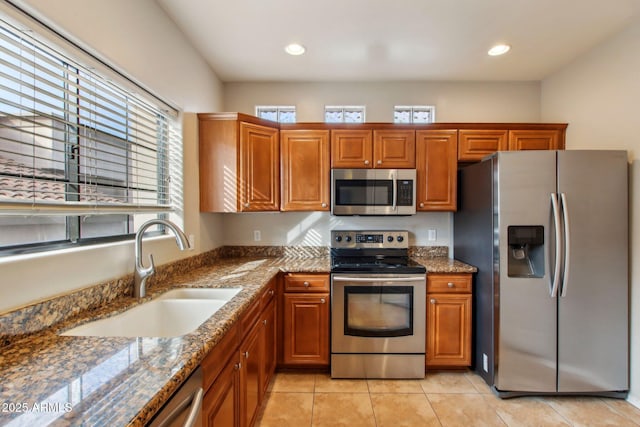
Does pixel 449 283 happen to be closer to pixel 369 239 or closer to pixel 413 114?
pixel 369 239

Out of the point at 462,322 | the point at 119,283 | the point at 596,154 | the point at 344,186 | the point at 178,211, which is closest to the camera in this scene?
the point at 119,283

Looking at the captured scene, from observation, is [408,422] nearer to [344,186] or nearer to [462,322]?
[462,322]

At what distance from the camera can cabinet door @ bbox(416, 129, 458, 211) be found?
267 centimetres

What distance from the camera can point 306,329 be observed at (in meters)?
2.41

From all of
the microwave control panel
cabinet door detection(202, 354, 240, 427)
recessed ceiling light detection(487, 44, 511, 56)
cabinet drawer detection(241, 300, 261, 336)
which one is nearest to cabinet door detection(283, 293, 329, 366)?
cabinet drawer detection(241, 300, 261, 336)

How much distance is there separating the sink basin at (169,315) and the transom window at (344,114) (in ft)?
6.80

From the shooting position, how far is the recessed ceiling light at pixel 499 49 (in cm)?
236

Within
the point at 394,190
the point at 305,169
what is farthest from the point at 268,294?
the point at 394,190

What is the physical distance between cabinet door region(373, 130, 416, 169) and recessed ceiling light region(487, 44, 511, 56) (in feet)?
2.91

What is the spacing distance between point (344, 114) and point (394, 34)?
97 centimetres

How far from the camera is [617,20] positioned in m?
2.04

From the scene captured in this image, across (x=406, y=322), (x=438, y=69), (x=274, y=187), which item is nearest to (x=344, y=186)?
(x=274, y=187)

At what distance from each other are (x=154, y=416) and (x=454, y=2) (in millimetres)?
2558

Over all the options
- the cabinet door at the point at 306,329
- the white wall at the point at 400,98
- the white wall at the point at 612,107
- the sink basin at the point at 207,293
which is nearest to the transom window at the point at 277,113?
the white wall at the point at 400,98
